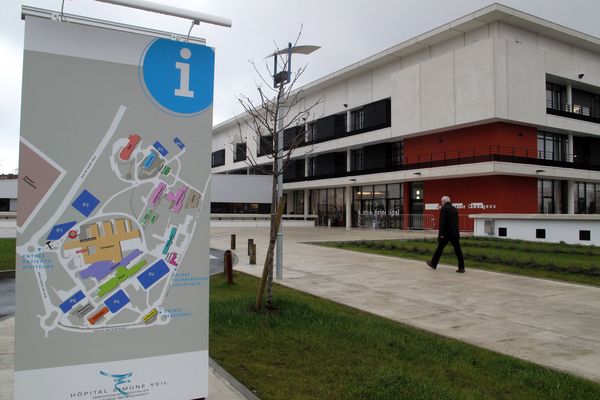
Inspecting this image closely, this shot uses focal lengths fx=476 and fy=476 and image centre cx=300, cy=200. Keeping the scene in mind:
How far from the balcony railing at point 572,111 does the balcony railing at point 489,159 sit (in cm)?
306

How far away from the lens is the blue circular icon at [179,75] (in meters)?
3.38

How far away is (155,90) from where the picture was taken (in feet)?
11.1

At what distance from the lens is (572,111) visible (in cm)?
3725

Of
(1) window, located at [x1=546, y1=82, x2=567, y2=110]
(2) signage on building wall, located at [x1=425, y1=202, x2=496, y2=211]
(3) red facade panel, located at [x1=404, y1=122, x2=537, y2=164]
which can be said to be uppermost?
(1) window, located at [x1=546, y1=82, x2=567, y2=110]

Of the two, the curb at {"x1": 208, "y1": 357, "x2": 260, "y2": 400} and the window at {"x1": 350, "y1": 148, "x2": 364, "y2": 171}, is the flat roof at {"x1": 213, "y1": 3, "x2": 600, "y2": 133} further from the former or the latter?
the curb at {"x1": 208, "y1": 357, "x2": 260, "y2": 400}

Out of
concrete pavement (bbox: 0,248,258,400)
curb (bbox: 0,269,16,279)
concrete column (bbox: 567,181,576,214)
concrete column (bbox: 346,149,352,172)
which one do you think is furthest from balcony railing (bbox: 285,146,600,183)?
concrete pavement (bbox: 0,248,258,400)

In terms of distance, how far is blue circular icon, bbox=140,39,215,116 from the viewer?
11.1 feet

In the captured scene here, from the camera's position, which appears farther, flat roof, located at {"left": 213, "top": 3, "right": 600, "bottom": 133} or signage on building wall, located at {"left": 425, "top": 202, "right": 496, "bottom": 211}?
signage on building wall, located at {"left": 425, "top": 202, "right": 496, "bottom": 211}

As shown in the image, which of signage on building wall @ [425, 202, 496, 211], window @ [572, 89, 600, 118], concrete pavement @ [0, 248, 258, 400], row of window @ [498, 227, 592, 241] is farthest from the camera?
window @ [572, 89, 600, 118]

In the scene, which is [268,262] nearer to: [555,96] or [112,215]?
[112,215]

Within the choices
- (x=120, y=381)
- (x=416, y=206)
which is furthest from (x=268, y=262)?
(x=416, y=206)

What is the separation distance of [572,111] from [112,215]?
136ft

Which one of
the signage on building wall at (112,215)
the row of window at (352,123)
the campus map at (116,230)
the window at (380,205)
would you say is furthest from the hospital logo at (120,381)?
the window at (380,205)

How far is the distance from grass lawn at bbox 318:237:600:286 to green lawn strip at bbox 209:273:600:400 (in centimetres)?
709
